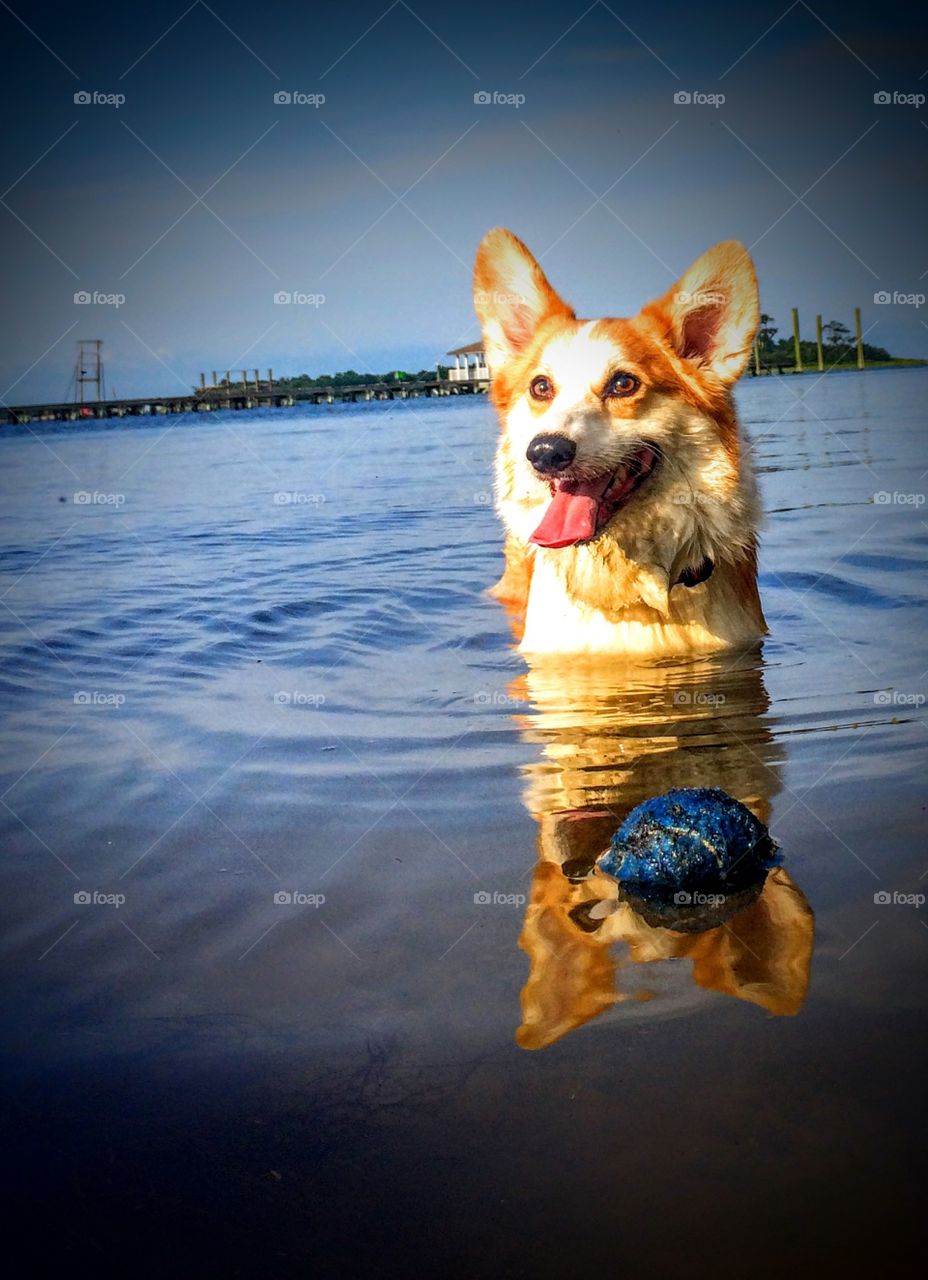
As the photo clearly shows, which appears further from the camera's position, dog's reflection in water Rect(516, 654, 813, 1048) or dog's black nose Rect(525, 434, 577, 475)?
dog's black nose Rect(525, 434, 577, 475)

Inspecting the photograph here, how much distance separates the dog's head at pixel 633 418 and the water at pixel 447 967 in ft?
2.68

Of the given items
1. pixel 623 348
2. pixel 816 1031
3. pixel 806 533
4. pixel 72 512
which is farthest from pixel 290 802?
pixel 72 512

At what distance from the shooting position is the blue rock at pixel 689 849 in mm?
3553

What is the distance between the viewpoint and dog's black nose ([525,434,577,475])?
567cm

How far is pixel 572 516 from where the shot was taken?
6055 millimetres

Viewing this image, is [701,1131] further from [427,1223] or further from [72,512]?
[72,512]

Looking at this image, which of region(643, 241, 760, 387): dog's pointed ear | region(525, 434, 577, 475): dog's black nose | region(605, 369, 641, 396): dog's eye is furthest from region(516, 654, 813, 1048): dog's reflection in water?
region(643, 241, 760, 387): dog's pointed ear

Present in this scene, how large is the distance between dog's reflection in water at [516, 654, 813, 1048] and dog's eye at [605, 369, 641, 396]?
146 cm

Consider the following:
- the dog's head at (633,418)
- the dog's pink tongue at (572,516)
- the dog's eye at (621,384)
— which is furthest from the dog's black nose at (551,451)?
the dog's eye at (621,384)

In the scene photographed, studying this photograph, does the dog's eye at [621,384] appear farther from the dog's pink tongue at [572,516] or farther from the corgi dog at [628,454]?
the dog's pink tongue at [572,516]

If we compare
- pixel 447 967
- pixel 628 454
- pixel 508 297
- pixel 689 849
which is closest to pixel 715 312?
pixel 628 454

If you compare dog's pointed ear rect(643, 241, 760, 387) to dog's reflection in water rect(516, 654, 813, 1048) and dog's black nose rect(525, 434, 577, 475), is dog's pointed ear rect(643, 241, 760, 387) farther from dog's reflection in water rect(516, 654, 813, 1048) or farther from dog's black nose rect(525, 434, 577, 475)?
dog's reflection in water rect(516, 654, 813, 1048)

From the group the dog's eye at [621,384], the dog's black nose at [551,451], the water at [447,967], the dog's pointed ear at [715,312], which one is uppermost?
the dog's pointed ear at [715,312]

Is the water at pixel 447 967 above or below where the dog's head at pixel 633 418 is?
below
